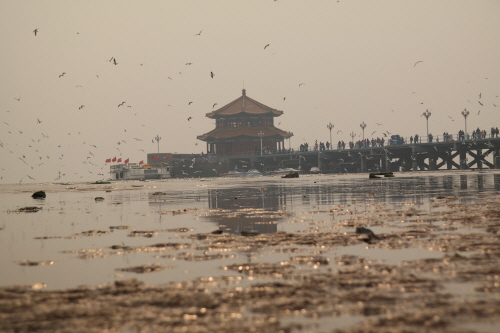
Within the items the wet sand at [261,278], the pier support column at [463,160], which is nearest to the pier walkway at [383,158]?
the pier support column at [463,160]

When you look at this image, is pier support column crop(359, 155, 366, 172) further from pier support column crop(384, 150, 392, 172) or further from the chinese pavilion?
the chinese pavilion

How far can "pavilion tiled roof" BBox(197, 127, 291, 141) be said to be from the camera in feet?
459

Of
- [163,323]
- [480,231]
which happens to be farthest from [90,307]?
[480,231]

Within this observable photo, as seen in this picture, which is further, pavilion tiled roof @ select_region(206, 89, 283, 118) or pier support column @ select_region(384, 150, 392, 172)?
pavilion tiled roof @ select_region(206, 89, 283, 118)

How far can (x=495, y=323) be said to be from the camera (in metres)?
6.00

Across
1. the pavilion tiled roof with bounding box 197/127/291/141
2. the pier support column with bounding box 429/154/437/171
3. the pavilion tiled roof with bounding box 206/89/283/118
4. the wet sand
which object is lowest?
the wet sand

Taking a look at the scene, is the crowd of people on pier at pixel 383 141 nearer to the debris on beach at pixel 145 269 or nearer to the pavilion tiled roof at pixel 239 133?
the pavilion tiled roof at pixel 239 133

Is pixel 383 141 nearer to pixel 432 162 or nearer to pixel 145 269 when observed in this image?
pixel 432 162

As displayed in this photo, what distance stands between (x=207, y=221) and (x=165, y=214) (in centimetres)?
387

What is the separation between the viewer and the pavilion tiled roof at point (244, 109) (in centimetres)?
14375

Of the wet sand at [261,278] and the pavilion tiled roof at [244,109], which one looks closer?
the wet sand at [261,278]

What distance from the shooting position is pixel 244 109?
14425 centimetres

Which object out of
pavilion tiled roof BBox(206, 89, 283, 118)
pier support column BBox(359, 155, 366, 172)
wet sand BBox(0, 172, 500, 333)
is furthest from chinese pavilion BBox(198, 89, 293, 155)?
wet sand BBox(0, 172, 500, 333)

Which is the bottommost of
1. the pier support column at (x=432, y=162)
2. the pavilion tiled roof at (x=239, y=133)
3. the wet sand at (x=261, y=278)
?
the wet sand at (x=261, y=278)
